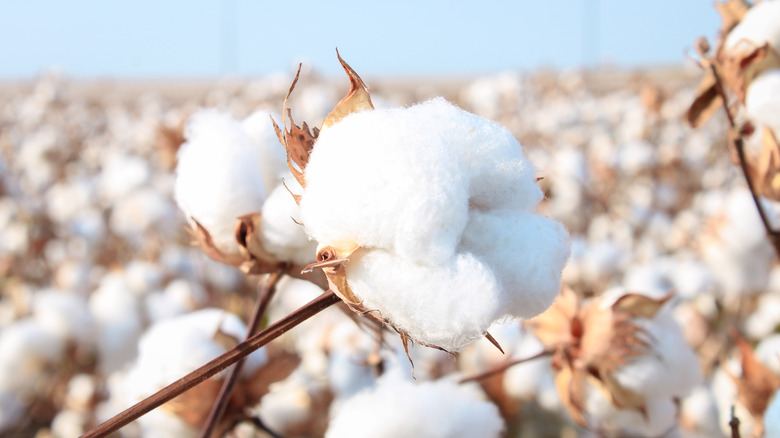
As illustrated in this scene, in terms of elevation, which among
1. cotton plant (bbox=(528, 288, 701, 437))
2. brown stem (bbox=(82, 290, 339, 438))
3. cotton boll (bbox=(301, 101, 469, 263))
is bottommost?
cotton plant (bbox=(528, 288, 701, 437))

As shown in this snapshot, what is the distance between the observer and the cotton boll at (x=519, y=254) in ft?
1.83

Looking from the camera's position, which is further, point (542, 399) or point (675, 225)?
point (675, 225)

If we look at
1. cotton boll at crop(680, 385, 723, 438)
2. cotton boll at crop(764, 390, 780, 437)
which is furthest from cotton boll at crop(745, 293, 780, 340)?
cotton boll at crop(764, 390, 780, 437)

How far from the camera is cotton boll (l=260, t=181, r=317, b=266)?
773 mm

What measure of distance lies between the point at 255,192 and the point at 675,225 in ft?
11.7

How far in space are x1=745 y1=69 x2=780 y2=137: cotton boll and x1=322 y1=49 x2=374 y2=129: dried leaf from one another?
0.72 meters

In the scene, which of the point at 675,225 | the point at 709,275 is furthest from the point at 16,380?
the point at 675,225

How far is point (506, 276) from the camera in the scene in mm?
561

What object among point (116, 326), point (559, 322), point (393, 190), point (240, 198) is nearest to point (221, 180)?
point (240, 198)

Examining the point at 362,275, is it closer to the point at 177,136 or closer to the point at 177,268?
the point at 177,136

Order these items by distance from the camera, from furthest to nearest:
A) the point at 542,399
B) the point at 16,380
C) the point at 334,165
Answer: the point at 542,399, the point at 16,380, the point at 334,165

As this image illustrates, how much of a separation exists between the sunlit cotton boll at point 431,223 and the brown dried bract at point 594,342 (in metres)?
0.52

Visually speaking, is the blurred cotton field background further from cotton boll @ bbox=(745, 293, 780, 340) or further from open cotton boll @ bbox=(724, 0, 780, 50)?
open cotton boll @ bbox=(724, 0, 780, 50)

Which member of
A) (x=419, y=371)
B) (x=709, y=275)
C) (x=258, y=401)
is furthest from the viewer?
(x=709, y=275)
